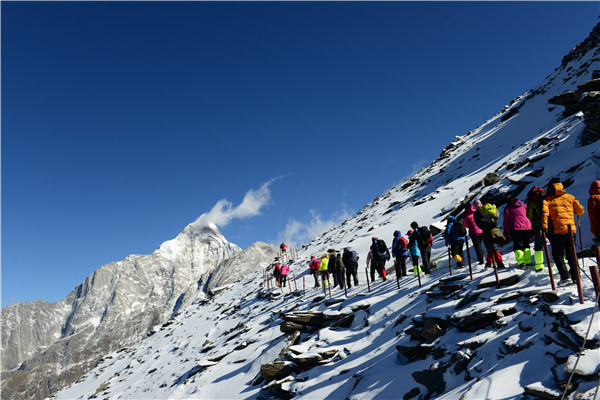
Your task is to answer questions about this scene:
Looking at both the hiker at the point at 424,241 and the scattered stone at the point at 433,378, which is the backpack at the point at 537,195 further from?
the scattered stone at the point at 433,378

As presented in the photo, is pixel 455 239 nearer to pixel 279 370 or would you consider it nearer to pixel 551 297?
pixel 551 297

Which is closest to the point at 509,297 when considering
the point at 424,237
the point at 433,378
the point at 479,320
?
the point at 479,320

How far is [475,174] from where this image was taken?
28.0 metres

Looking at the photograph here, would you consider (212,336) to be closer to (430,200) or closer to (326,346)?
(326,346)

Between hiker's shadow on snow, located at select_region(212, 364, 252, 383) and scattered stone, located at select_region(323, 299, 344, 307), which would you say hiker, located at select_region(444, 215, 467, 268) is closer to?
scattered stone, located at select_region(323, 299, 344, 307)

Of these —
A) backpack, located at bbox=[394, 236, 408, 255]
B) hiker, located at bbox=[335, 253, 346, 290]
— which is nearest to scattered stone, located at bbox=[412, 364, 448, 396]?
backpack, located at bbox=[394, 236, 408, 255]

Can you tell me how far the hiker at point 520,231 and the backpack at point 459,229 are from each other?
1977 millimetres

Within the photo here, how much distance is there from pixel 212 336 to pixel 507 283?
18.3 metres

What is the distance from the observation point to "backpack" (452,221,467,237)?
11.0m

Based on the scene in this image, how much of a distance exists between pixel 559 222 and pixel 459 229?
3.92 m

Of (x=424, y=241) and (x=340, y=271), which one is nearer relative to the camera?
(x=424, y=241)

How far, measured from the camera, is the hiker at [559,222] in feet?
23.0

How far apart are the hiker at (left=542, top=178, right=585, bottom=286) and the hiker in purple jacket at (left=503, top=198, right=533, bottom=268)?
4.12ft

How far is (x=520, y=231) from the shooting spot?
28.9 ft
